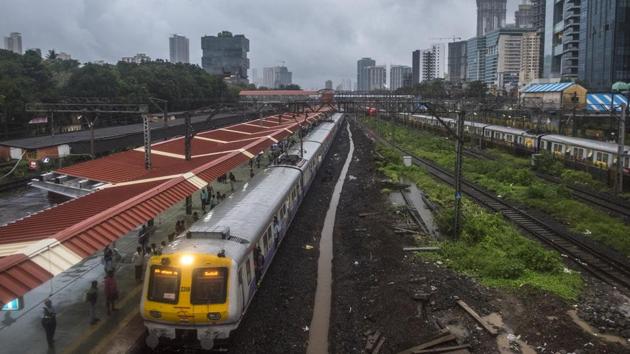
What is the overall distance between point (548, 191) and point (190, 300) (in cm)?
2410

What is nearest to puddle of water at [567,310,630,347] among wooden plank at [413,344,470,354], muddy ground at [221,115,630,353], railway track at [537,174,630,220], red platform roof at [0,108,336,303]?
muddy ground at [221,115,630,353]

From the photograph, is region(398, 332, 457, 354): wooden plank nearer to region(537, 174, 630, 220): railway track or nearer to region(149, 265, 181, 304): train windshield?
region(149, 265, 181, 304): train windshield

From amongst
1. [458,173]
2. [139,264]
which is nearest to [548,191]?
[458,173]

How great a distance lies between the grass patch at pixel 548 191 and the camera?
73.7 feet

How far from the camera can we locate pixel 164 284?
12094 millimetres

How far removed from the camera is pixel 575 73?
357 feet

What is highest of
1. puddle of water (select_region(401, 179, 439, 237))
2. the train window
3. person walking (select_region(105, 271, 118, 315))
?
the train window

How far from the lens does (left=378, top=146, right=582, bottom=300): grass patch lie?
16578 mm

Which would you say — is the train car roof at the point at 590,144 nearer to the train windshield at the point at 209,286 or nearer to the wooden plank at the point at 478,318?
the wooden plank at the point at 478,318

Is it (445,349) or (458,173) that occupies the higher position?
(458,173)

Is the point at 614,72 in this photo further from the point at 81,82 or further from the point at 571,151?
the point at 81,82

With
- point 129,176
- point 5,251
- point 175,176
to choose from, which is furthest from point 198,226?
point 129,176

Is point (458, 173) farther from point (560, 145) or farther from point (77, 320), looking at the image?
point (560, 145)

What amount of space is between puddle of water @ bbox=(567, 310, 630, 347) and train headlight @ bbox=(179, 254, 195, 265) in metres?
9.50
